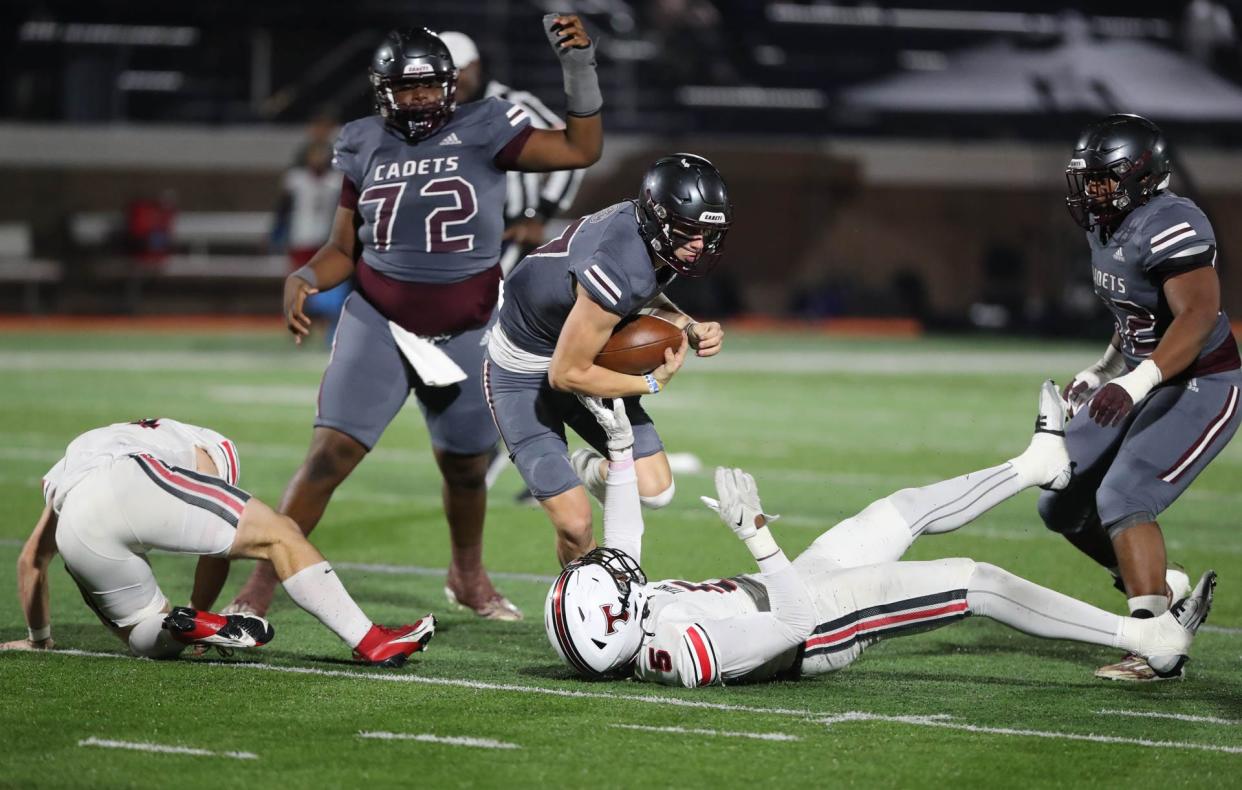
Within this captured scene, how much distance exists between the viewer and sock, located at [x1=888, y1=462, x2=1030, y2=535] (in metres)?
5.25

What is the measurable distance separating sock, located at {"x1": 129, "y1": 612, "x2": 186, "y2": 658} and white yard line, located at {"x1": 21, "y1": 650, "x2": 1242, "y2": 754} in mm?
68

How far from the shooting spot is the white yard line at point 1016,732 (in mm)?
4367

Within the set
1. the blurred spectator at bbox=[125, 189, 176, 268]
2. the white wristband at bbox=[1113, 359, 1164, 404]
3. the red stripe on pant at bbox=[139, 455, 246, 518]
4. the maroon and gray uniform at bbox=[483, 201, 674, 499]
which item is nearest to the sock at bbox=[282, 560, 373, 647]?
the red stripe on pant at bbox=[139, 455, 246, 518]

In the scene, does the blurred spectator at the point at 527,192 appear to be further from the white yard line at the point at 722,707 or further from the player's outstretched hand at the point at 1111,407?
the player's outstretched hand at the point at 1111,407

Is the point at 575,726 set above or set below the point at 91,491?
below

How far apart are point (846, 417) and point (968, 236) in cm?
1261

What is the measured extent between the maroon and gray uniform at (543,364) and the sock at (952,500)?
0.82 m

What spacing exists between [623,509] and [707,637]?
23.7 inches


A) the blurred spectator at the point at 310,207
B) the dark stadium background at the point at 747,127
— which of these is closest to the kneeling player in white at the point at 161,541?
the blurred spectator at the point at 310,207

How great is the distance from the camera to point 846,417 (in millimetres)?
13023

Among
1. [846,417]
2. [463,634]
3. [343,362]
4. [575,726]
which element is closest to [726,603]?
[575,726]

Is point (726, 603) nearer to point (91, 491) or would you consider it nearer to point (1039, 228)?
point (91, 491)

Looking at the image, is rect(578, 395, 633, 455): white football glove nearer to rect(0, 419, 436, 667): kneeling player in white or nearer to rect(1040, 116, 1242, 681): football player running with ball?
rect(0, 419, 436, 667): kneeling player in white

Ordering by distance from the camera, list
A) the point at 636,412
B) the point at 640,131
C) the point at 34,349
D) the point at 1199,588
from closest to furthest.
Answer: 1. the point at 1199,588
2. the point at 636,412
3. the point at 34,349
4. the point at 640,131
